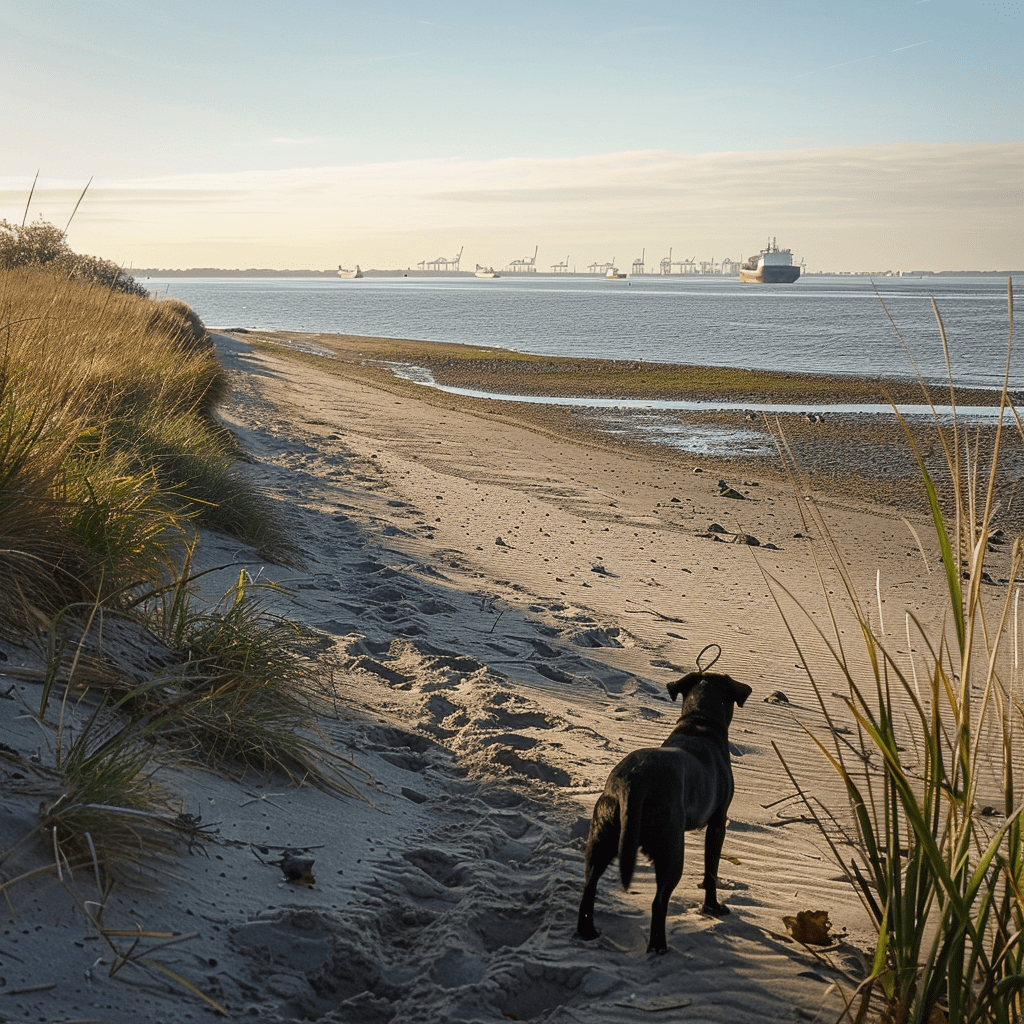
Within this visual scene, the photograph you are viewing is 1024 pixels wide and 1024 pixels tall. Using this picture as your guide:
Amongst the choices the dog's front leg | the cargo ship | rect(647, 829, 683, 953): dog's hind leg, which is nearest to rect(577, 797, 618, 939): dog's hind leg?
rect(647, 829, 683, 953): dog's hind leg

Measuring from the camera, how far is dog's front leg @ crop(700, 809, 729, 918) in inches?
124

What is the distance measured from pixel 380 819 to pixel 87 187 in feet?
10.9

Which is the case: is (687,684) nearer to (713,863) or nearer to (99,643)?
(713,863)

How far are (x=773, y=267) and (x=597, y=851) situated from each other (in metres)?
175

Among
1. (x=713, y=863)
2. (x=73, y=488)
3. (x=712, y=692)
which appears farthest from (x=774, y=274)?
(x=713, y=863)

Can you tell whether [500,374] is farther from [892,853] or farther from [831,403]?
[892,853]

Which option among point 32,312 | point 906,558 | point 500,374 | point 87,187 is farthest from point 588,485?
point 500,374

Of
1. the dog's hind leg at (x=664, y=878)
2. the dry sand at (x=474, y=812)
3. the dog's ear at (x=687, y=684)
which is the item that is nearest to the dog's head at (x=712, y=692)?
the dog's ear at (x=687, y=684)

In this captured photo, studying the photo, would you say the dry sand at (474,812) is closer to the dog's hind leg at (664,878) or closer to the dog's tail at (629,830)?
the dog's hind leg at (664,878)

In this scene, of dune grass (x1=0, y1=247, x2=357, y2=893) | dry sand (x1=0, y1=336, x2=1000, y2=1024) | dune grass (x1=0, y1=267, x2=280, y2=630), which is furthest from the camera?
dune grass (x1=0, y1=267, x2=280, y2=630)

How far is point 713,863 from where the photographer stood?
318 centimetres

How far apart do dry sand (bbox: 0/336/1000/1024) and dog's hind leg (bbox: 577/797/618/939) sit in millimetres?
72

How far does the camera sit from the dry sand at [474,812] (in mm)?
2443

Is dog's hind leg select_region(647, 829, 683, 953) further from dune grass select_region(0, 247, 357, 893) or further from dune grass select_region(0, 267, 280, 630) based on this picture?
dune grass select_region(0, 267, 280, 630)
